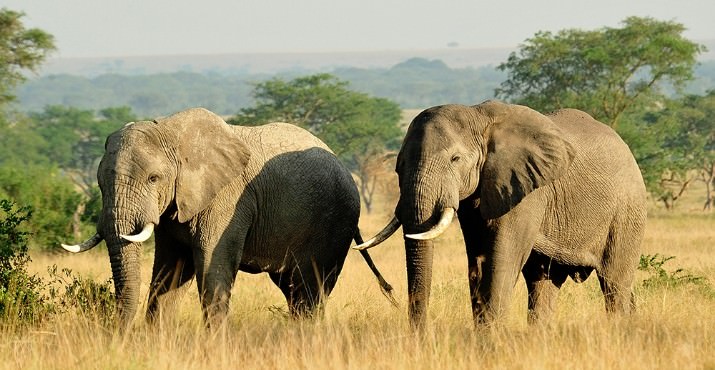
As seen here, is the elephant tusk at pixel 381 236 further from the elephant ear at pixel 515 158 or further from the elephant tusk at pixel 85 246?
the elephant tusk at pixel 85 246

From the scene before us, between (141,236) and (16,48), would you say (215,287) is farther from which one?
(16,48)

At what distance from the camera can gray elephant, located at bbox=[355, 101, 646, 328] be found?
701 cm

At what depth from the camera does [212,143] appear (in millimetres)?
7680

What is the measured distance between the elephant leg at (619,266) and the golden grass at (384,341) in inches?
6.8

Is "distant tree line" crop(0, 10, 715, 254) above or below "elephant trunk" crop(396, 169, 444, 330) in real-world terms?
below

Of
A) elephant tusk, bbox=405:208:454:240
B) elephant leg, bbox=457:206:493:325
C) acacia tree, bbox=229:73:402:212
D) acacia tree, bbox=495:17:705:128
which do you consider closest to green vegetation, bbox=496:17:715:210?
acacia tree, bbox=495:17:705:128

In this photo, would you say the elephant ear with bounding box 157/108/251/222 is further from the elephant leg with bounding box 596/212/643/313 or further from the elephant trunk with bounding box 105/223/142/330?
the elephant leg with bounding box 596/212/643/313

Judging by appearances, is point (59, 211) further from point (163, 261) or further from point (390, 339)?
point (390, 339)

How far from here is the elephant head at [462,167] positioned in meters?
6.95

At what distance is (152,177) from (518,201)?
7.20ft

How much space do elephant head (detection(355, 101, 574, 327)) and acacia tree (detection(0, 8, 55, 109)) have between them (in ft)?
54.2

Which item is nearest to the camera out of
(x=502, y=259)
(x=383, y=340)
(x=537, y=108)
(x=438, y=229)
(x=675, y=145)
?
(x=383, y=340)

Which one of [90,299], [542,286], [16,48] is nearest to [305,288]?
[90,299]

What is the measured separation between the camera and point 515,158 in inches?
288
